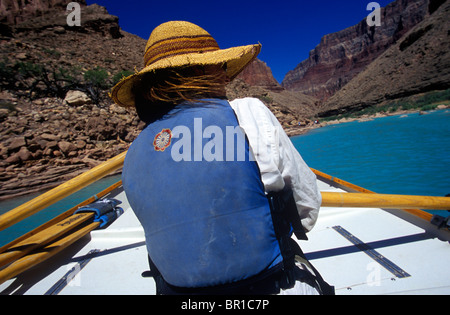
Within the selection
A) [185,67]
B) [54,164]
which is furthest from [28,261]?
[54,164]

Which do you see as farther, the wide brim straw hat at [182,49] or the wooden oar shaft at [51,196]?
the wooden oar shaft at [51,196]

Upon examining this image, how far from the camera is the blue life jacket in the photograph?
651 millimetres

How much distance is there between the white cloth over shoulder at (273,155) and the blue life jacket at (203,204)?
1.3 inches

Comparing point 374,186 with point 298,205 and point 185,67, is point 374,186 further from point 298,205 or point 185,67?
point 185,67

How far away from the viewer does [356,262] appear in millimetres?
1486

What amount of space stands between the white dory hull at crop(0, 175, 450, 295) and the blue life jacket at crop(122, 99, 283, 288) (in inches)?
37.9

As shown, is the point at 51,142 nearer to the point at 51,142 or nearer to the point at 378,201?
the point at 51,142

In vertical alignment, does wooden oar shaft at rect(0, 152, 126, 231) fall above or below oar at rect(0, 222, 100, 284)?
above

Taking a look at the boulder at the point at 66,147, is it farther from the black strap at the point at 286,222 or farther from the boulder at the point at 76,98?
the black strap at the point at 286,222

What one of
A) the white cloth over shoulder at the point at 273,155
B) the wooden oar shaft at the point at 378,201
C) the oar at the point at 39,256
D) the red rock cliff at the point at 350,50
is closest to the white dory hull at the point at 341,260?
the oar at the point at 39,256

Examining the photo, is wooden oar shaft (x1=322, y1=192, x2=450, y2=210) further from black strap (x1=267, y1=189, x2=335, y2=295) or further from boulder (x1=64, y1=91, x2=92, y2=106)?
boulder (x1=64, y1=91, x2=92, y2=106)

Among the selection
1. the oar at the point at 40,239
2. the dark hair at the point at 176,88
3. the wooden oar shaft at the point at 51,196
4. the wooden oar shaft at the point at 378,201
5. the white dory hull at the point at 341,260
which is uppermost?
the dark hair at the point at 176,88

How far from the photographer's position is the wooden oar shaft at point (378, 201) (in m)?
1.18

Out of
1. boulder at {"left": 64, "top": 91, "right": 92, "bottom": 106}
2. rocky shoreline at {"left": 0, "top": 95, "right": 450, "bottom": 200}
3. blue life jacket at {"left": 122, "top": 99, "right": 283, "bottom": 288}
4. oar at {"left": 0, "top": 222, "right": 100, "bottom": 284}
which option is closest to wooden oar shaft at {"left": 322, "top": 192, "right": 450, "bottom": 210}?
blue life jacket at {"left": 122, "top": 99, "right": 283, "bottom": 288}
